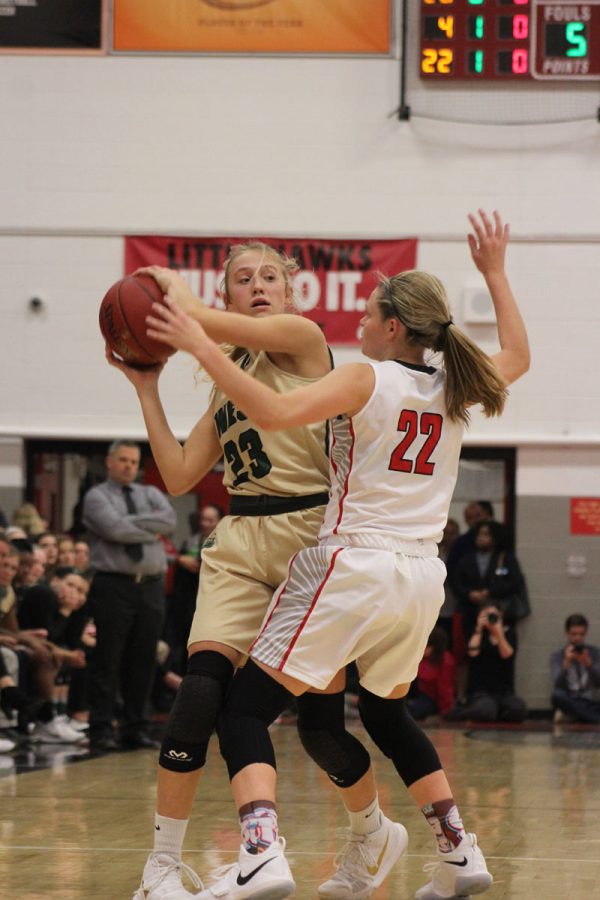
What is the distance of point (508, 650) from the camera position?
11344 millimetres

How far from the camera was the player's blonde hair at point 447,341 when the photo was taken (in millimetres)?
3672

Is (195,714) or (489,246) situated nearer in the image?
(195,714)

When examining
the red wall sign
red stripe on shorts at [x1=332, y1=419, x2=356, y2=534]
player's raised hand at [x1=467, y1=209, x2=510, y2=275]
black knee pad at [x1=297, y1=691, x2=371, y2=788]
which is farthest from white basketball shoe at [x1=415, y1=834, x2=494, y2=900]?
the red wall sign

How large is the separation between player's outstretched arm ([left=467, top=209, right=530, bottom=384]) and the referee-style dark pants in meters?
4.51

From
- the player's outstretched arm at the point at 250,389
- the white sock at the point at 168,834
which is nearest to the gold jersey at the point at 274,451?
the player's outstretched arm at the point at 250,389

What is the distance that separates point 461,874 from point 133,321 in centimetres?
177

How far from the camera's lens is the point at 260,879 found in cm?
329

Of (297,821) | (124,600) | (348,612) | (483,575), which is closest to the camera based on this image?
(348,612)

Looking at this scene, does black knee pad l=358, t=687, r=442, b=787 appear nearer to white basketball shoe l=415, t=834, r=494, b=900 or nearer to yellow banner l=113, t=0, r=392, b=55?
white basketball shoe l=415, t=834, r=494, b=900

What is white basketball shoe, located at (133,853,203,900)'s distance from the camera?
11.8 feet

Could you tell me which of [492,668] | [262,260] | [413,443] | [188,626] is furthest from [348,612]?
[492,668]

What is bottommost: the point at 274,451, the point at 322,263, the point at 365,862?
the point at 365,862

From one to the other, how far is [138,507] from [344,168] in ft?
16.3

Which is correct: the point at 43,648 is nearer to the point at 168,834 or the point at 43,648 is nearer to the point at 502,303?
the point at 168,834
